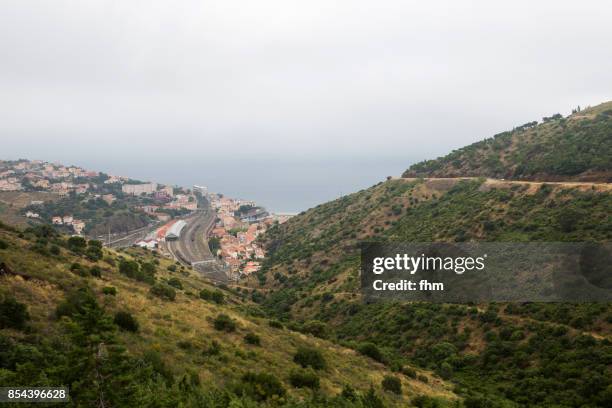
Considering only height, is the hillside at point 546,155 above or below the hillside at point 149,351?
above

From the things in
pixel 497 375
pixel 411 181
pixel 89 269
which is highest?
pixel 411 181

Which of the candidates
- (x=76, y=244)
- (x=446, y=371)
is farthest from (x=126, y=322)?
(x=76, y=244)

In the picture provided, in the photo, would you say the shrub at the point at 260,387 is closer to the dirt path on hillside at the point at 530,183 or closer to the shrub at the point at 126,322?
the shrub at the point at 126,322

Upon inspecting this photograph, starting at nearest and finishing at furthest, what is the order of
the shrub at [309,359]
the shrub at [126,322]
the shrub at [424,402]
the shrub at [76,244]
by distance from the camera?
the shrub at [126,322]
the shrub at [424,402]
the shrub at [309,359]
the shrub at [76,244]

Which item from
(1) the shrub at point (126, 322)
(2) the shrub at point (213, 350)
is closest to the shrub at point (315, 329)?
(2) the shrub at point (213, 350)

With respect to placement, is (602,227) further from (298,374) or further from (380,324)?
(298,374)

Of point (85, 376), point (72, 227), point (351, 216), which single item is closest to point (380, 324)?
point (85, 376)

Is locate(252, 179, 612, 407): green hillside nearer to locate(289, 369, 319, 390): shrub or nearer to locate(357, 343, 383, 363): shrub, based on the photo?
locate(357, 343, 383, 363): shrub
